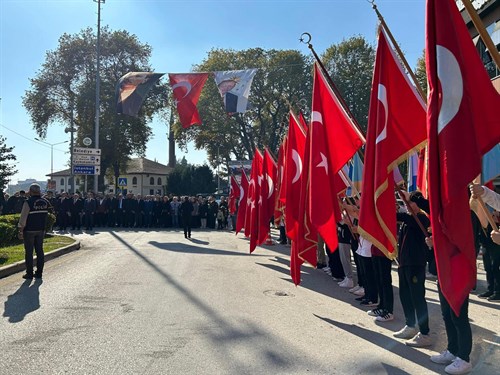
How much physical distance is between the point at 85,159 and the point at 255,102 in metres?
26.3

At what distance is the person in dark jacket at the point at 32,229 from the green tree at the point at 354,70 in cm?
3721

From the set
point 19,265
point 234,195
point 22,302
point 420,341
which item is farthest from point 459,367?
point 234,195

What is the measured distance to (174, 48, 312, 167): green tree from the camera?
4753 centimetres

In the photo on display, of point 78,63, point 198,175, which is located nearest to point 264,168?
point 78,63

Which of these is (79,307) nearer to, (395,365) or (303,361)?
(303,361)

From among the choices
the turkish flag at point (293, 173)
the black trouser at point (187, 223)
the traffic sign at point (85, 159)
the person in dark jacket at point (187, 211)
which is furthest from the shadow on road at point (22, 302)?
the traffic sign at point (85, 159)

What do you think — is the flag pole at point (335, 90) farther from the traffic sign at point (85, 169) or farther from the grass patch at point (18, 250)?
the traffic sign at point (85, 169)

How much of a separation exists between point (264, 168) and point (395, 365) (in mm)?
9410

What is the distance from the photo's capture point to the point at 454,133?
429 centimetres

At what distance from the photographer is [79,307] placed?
7055mm

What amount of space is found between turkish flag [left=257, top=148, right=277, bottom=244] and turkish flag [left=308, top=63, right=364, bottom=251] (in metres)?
5.37

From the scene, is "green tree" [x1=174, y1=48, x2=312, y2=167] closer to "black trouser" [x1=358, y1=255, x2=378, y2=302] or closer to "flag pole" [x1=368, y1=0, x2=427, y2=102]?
"black trouser" [x1=358, y1=255, x2=378, y2=302]

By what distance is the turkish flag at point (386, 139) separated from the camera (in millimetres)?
5441

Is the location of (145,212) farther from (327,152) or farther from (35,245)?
(327,152)
